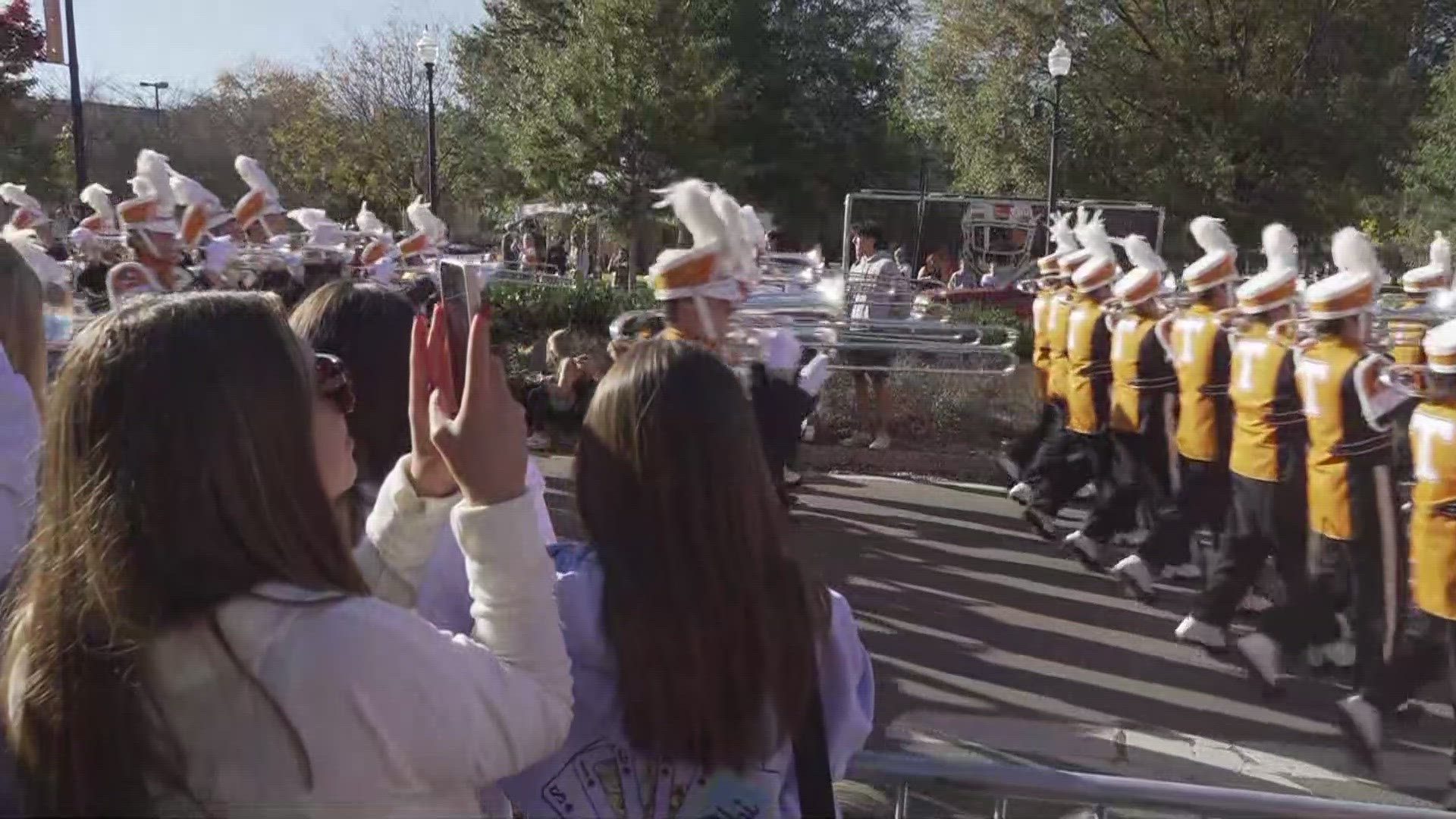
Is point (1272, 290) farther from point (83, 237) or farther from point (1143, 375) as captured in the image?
point (83, 237)

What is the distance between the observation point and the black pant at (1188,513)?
22.0 feet

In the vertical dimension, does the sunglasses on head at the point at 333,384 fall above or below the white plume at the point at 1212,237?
below

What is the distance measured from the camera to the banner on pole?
15.7 meters

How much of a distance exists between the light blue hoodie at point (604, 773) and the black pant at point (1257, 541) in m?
4.52

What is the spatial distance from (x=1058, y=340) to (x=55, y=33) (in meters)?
13.7

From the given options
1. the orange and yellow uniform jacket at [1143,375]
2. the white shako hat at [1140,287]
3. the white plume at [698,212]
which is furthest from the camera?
the white shako hat at [1140,287]

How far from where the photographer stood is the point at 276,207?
8.60m

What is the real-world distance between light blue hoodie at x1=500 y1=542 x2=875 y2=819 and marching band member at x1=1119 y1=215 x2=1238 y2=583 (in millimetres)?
5249

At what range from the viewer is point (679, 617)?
5.73 feet

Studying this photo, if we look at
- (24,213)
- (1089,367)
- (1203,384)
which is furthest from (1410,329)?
(24,213)

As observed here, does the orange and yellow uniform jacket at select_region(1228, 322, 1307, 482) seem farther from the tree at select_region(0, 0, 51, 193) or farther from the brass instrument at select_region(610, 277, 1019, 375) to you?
the tree at select_region(0, 0, 51, 193)

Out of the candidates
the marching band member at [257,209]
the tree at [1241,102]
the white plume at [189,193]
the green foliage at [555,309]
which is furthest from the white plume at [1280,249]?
the tree at [1241,102]

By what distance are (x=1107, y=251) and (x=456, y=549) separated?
6833 millimetres

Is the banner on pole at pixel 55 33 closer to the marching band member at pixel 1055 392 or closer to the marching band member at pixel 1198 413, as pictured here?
the marching band member at pixel 1055 392
